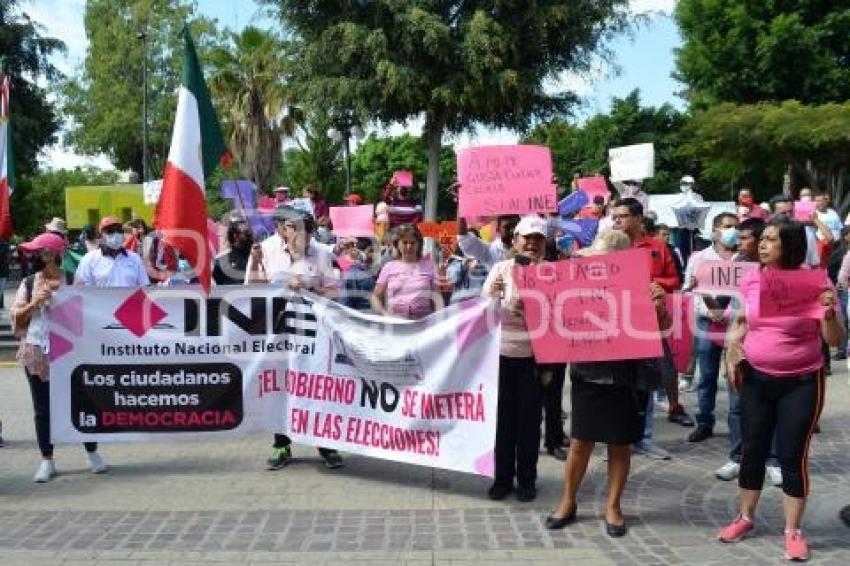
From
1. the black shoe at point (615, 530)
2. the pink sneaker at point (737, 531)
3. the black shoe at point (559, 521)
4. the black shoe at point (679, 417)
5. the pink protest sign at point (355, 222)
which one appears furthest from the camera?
the pink protest sign at point (355, 222)

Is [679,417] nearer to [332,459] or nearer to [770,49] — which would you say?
[332,459]

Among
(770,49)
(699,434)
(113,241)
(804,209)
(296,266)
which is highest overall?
Answer: (770,49)

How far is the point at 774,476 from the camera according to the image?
643cm

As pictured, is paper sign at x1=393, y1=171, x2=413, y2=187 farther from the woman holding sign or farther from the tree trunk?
the tree trunk

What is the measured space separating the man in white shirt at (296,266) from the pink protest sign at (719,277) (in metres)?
2.87

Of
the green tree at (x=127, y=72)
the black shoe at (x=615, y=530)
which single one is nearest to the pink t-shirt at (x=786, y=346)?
the black shoe at (x=615, y=530)

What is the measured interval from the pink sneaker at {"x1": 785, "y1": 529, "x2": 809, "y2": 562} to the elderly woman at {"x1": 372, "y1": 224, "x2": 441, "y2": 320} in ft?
8.98

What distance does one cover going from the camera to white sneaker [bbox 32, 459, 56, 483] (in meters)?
6.64

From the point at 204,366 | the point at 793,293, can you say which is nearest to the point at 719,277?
the point at 793,293

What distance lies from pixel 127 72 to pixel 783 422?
1999 inches

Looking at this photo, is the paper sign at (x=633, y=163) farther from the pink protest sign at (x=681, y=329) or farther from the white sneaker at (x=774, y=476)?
the white sneaker at (x=774, y=476)

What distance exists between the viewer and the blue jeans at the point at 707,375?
758 cm

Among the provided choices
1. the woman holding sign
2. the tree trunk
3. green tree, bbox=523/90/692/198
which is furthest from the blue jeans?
green tree, bbox=523/90/692/198

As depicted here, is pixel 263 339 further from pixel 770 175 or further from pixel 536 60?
pixel 770 175
